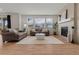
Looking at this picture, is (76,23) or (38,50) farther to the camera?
(76,23)

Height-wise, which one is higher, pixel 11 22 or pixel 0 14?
pixel 0 14

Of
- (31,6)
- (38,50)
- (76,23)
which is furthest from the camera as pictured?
(31,6)

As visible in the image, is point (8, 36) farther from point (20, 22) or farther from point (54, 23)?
point (54, 23)

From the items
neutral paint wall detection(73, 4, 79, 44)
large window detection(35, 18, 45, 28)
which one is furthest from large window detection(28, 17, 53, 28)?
neutral paint wall detection(73, 4, 79, 44)

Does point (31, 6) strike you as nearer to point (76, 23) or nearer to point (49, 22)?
point (76, 23)

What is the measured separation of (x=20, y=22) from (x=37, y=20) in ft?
6.19

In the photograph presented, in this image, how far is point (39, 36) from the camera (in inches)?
313

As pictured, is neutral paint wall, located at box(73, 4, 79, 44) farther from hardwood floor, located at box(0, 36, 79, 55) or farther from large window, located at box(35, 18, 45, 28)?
large window, located at box(35, 18, 45, 28)

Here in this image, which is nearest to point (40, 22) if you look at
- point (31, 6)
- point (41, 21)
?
point (41, 21)

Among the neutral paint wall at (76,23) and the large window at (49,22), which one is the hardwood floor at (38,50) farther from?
the large window at (49,22)

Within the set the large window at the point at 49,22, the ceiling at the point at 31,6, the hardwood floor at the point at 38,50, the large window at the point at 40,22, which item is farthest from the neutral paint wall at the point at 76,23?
the large window at the point at 40,22

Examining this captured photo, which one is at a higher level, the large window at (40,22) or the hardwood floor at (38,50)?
the large window at (40,22)

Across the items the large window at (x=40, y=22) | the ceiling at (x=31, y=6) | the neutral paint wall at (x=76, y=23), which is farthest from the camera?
the large window at (x=40, y=22)

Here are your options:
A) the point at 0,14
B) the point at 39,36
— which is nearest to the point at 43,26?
the point at 0,14
